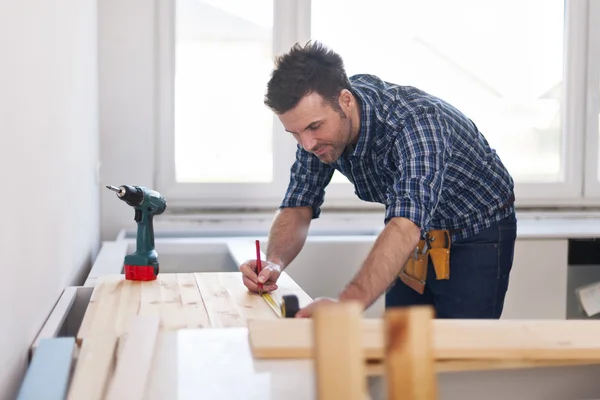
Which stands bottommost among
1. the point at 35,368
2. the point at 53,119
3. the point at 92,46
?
the point at 35,368

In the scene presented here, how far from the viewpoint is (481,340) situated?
0.87 meters

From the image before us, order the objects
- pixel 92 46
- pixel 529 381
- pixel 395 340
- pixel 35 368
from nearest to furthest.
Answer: pixel 395 340 < pixel 529 381 < pixel 35 368 < pixel 92 46

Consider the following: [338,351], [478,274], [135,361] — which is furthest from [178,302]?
[338,351]

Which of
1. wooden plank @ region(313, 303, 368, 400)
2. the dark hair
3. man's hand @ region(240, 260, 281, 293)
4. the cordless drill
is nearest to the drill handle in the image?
the cordless drill

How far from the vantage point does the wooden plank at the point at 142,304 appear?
1.27 meters

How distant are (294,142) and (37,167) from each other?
1750 mm

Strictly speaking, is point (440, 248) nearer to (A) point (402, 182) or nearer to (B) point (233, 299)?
(A) point (402, 182)

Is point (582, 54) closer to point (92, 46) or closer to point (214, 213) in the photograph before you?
point (214, 213)

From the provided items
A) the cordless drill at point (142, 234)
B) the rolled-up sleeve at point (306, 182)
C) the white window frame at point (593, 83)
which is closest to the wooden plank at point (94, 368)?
the cordless drill at point (142, 234)

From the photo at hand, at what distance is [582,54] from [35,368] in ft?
9.06

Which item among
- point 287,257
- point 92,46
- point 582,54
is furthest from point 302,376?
point 582,54

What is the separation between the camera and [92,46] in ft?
8.32

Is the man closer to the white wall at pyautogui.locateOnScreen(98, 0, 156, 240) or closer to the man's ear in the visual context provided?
the man's ear

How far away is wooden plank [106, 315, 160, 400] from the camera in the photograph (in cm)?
89
